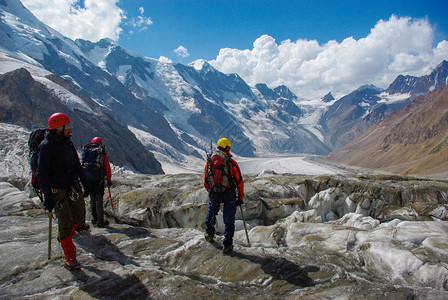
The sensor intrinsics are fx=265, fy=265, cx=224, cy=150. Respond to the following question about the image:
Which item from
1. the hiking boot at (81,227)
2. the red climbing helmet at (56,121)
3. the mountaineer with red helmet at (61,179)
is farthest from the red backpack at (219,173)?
the hiking boot at (81,227)

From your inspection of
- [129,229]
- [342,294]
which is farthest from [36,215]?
[342,294]

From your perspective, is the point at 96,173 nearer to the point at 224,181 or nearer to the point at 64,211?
the point at 64,211

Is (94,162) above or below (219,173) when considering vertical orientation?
above

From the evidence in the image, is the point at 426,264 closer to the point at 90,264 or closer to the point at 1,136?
the point at 90,264

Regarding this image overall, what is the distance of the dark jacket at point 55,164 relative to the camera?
6516 mm

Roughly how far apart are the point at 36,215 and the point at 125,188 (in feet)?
30.7

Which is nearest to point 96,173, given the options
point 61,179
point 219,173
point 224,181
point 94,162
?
point 94,162

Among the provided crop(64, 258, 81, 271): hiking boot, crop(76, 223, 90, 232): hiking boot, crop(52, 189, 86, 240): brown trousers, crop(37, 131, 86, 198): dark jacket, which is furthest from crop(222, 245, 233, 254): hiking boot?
crop(76, 223, 90, 232): hiking boot

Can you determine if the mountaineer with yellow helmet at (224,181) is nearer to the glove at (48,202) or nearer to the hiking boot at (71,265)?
the hiking boot at (71,265)

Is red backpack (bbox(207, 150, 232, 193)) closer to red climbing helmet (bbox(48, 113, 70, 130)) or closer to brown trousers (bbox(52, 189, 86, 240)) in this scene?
brown trousers (bbox(52, 189, 86, 240))

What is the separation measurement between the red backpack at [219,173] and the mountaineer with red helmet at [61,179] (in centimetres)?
375

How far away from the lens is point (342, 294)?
5.58 metres

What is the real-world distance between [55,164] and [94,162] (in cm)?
324

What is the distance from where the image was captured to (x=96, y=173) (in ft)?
32.6
